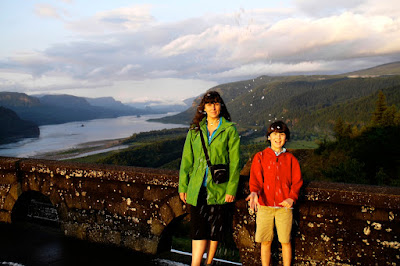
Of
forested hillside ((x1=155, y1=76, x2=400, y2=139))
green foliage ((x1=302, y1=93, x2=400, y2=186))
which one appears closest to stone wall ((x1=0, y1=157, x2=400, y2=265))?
green foliage ((x1=302, y1=93, x2=400, y2=186))

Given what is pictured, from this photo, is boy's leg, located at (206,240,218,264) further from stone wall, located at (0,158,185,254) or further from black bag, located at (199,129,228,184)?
black bag, located at (199,129,228,184)

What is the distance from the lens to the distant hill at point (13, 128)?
139462 millimetres

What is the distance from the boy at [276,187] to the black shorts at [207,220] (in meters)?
0.30

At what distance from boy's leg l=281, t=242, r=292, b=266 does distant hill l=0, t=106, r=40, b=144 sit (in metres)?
152

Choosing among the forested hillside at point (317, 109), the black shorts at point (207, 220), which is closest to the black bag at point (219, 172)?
the black shorts at point (207, 220)

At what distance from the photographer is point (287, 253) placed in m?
3.01

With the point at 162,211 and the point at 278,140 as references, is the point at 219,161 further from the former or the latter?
the point at 162,211

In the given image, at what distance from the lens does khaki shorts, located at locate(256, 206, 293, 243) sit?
2904 mm

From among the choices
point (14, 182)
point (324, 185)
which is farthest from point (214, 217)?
point (14, 182)

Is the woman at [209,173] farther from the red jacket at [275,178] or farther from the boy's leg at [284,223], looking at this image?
the boy's leg at [284,223]

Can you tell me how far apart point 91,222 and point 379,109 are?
65.5 metres

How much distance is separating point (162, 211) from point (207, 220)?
82 centimetres

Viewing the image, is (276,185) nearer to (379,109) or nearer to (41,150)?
(379,109)

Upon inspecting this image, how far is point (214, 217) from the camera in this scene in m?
3.00
